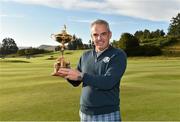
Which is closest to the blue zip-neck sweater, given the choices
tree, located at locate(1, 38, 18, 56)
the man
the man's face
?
the man

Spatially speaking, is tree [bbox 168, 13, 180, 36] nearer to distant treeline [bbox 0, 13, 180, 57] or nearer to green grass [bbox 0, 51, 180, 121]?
distant treeline [bbox 0, 13, 180, 57]

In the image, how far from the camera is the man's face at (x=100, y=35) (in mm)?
5867

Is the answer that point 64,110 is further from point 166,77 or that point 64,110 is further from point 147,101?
point 166,77

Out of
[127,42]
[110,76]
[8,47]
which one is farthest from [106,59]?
[8,47]

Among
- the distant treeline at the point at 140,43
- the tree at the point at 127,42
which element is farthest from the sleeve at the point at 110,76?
the tree at the point at 127,42

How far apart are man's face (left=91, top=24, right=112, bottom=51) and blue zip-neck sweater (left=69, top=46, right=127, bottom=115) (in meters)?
0.14

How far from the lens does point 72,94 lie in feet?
53.0

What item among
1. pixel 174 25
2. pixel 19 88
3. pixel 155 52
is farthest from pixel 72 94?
pixel 174 25

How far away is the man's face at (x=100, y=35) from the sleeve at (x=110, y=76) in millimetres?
255

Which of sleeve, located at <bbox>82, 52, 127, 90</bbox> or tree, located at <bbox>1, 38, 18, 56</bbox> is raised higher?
sleeve, located at <bbox>82, 52, 127, 90</bbox>

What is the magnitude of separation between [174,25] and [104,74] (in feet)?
529

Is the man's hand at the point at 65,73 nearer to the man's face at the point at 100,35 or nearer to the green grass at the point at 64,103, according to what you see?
the man's face at the point at 100,35

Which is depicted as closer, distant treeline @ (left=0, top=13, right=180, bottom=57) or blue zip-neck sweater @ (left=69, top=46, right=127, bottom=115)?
blue zip-neck sweater @ (left=69, top=46, right=127, bottom=115)

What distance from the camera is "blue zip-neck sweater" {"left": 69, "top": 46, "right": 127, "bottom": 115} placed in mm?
5845
